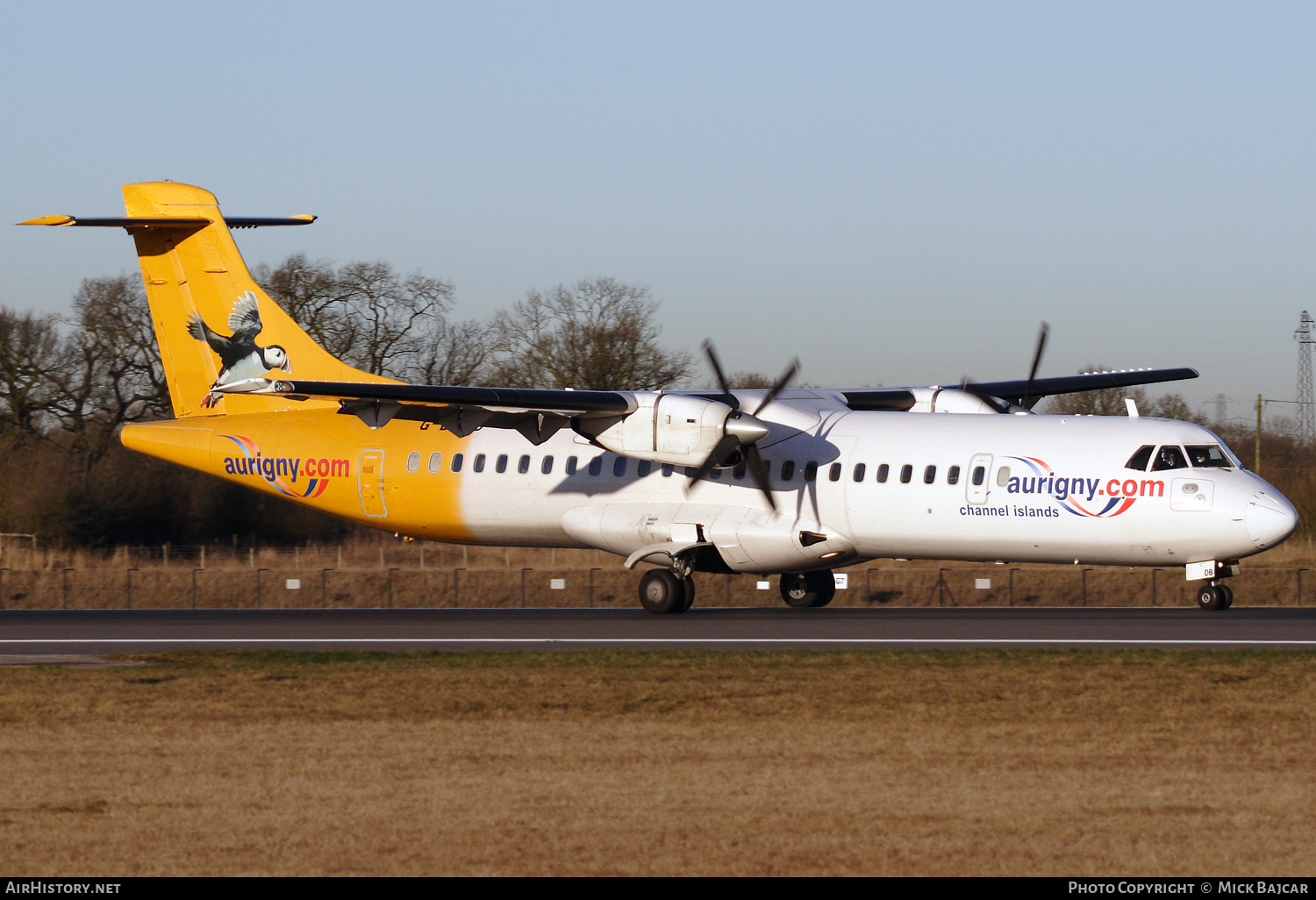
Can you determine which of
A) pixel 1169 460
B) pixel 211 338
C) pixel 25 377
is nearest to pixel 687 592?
pixel 1169 460

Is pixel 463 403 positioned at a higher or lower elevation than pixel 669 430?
higher

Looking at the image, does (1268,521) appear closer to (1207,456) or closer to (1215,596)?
(1207,456)

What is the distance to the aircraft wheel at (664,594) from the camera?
25.1m

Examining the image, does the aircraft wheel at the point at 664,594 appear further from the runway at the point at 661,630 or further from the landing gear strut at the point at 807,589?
the landing gear strut at the point at 807,589

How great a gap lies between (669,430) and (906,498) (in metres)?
3.99

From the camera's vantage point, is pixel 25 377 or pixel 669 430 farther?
pixel 25 377

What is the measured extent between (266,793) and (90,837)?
153cm

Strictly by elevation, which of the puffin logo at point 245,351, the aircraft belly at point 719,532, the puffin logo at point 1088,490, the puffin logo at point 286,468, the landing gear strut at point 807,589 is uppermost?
the puffin logo at point 245,351

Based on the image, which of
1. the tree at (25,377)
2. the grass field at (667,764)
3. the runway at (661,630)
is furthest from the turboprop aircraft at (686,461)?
the tree at (25,377)

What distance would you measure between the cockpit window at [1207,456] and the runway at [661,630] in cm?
236

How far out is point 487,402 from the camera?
23.5 meters

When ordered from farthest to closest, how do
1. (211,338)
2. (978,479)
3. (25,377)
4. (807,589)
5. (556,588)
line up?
(25,377), (556,588), (211,338), (807,589), (978,479)

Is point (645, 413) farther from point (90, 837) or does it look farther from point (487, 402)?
point (90, 837)

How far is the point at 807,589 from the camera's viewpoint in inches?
1058
